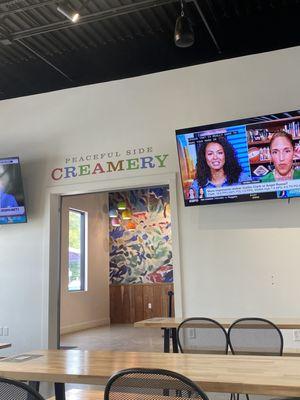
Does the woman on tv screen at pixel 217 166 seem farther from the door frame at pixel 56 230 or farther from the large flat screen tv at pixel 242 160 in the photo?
the door frame at pixel 56 230

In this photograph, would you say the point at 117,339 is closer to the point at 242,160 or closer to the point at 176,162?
the point at 176,162

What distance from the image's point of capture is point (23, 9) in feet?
16.7

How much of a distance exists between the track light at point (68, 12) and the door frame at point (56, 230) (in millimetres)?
2107

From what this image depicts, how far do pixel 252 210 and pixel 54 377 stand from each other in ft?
11.5

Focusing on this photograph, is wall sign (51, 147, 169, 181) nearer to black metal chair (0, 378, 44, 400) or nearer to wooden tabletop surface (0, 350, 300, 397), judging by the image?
wooden tabletop surface (0, 350, 300, 397)

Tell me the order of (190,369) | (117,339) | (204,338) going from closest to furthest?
1. (190,369)
2. (204,338)
3. (117,339)

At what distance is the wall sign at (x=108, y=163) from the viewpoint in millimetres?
5691

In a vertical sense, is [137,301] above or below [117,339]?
above

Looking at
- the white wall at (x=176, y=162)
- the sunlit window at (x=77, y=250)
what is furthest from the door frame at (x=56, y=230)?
the sunlit window at (x=77, y=250)

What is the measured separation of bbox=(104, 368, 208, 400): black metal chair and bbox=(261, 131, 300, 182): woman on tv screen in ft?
11.3

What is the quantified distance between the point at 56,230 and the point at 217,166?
2.65 m

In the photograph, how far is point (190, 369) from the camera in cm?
207

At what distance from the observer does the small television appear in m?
6.00

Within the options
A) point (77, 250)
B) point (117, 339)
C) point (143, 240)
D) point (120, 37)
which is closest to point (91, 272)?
point (77, 250)
